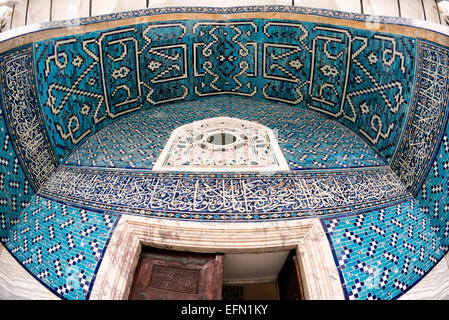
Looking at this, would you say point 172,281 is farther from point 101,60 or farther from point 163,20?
point 163,20

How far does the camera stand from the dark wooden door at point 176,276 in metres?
2.07

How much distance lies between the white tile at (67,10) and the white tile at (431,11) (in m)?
5.16

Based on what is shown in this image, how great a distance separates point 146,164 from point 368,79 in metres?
2.57

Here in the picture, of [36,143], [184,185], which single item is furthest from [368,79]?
[36,143]

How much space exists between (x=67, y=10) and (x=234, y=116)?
3.20m

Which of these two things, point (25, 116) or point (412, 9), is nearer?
point (25, 116)

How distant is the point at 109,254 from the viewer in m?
2.15

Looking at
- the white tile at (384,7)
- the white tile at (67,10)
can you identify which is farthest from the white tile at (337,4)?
the white tile at (67,10)

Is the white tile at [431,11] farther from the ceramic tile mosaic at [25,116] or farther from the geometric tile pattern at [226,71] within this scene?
the ceramic tile mosaic at [25,116]

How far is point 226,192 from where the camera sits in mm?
2660

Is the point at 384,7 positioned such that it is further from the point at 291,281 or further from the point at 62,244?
the point at 62,244

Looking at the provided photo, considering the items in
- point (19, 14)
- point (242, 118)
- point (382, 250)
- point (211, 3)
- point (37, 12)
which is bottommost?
point (382, 250)

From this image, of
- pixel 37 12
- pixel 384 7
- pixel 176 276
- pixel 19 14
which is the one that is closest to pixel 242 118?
pixel 176 276

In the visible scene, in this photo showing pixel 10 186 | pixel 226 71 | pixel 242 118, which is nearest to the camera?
pixel 10 186
